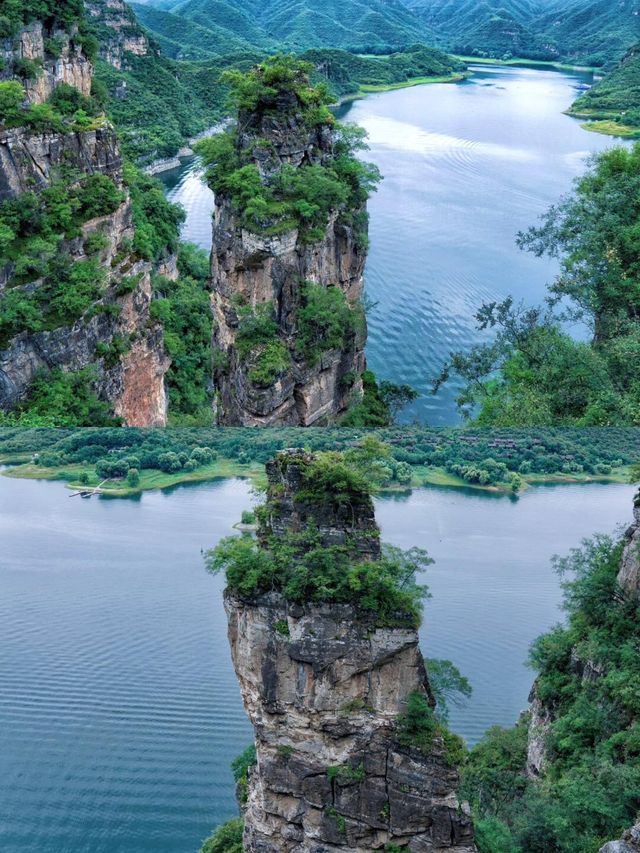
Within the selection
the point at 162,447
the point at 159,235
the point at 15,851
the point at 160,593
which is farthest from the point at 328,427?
the point at 159,235

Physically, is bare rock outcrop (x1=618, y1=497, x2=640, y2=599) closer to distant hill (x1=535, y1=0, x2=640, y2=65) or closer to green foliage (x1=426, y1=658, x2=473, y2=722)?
green foliage (x1=426, y1=658, x2=473, y2=722)

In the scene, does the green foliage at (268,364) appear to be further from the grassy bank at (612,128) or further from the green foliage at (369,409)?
the grassy bank at (612,128)

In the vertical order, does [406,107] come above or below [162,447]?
above

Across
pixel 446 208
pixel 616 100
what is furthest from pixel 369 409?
pixel 616 100

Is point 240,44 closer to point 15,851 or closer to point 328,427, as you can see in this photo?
point 328,427

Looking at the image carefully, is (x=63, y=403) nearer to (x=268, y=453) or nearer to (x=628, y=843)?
(x=268, y=453)

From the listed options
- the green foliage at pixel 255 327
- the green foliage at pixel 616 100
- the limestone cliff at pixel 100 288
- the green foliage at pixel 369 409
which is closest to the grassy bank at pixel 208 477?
the limestone cliff at pixel 100 288

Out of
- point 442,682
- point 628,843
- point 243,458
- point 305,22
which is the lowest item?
point 442,682
